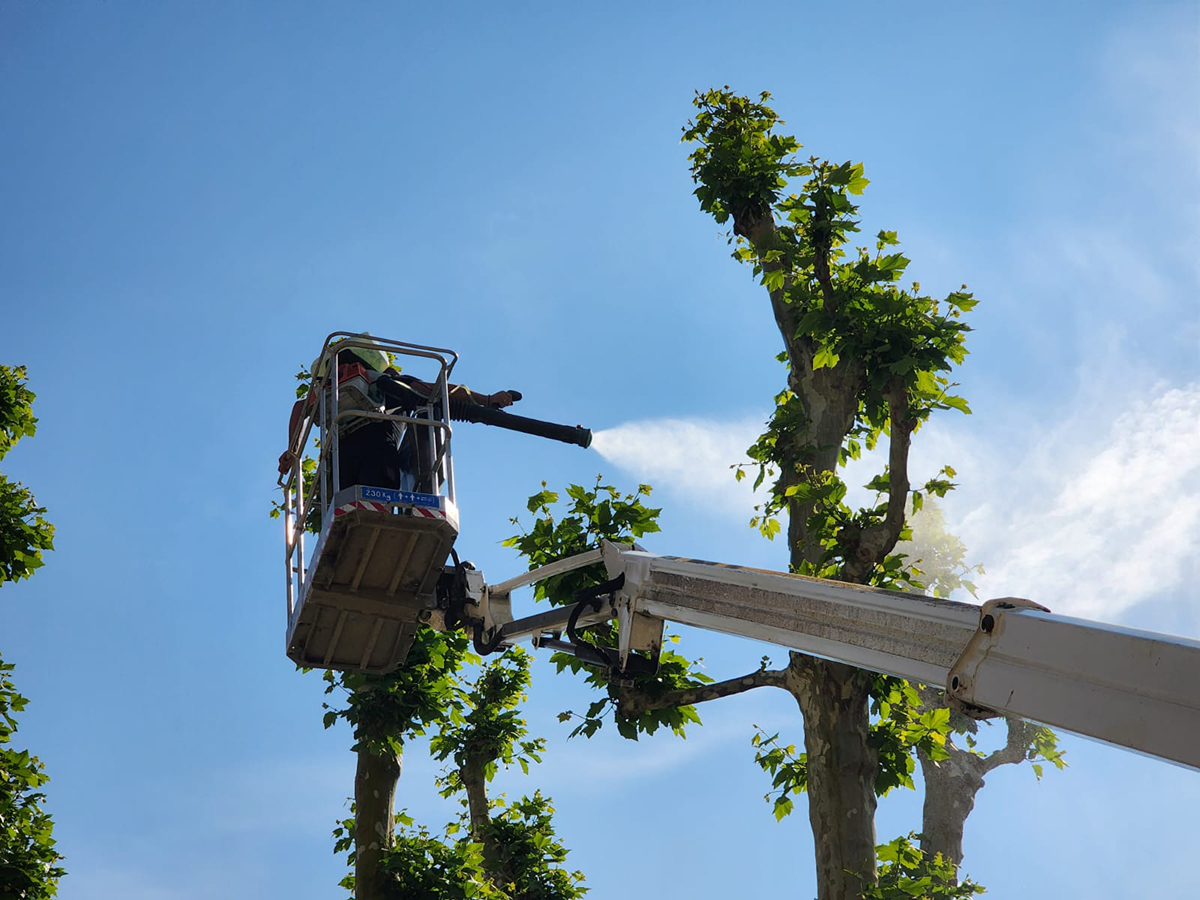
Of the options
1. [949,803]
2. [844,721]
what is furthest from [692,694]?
[949,803]

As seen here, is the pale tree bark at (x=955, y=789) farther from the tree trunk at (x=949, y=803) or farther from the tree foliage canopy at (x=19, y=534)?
the tree foliage canopy at (x=19, y=534)

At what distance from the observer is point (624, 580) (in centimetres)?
827

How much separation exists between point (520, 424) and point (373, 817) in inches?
254

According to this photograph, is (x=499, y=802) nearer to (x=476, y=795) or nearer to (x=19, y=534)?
(x=476, y=795)

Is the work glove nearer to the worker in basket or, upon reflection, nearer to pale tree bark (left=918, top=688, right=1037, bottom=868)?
the worker in basket

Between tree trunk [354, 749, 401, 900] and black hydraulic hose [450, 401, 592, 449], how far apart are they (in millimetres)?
5842

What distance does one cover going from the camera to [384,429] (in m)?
9.20

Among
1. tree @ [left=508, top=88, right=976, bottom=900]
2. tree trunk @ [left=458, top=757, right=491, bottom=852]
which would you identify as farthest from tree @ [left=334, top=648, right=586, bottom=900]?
tree @ [left=508, top=88, right=976, bottom=900]

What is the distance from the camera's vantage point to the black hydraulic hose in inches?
359

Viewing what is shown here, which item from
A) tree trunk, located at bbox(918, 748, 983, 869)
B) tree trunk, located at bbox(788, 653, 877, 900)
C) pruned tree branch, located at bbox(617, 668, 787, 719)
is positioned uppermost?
tree trunk, located at bbox(918, 748, 983, 869)

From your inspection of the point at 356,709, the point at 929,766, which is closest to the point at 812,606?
the point at 356,709

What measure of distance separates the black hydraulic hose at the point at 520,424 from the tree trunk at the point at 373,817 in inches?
230

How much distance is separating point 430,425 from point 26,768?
702 centimetres

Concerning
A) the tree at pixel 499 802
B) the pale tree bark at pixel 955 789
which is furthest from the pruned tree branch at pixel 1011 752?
the tree at pixel 499 802
